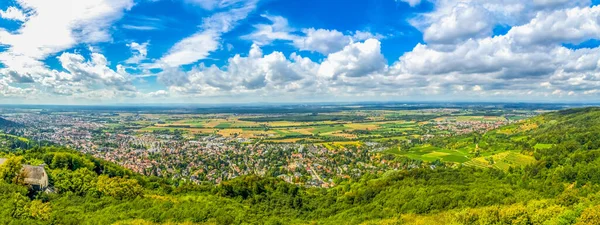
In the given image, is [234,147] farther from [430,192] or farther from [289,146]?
[430,192]

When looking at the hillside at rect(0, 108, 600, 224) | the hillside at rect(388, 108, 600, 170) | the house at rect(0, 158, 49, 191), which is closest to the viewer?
the hillside at rect(0, 108, 600, 224)

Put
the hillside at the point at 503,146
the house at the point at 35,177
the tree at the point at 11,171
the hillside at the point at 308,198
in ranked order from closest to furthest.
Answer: the hillside at the point at 308,198 < the tree at the point at 11,171 < the house at the point at 35,177 < the hillside at the point at 503,146

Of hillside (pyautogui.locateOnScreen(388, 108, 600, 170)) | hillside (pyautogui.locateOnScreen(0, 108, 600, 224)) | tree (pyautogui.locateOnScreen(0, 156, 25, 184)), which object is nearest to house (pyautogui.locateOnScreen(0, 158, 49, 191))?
tree (pyautogui.locateOnScreen(0, 156, 25, 184))

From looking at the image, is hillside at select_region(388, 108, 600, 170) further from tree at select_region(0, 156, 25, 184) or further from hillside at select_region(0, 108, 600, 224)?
tree at select_region(0, 156, 25, 184)

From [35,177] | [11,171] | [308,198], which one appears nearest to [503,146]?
[308,198]

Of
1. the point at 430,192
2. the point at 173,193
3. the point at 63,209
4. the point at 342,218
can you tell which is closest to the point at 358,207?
the point at 342,218

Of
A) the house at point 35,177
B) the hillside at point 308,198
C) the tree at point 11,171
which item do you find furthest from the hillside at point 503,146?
the tree at point 11,171

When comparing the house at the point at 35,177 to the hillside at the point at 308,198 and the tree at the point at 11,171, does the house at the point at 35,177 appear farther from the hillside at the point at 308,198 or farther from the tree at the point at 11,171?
the hillside at the point at 308,198
